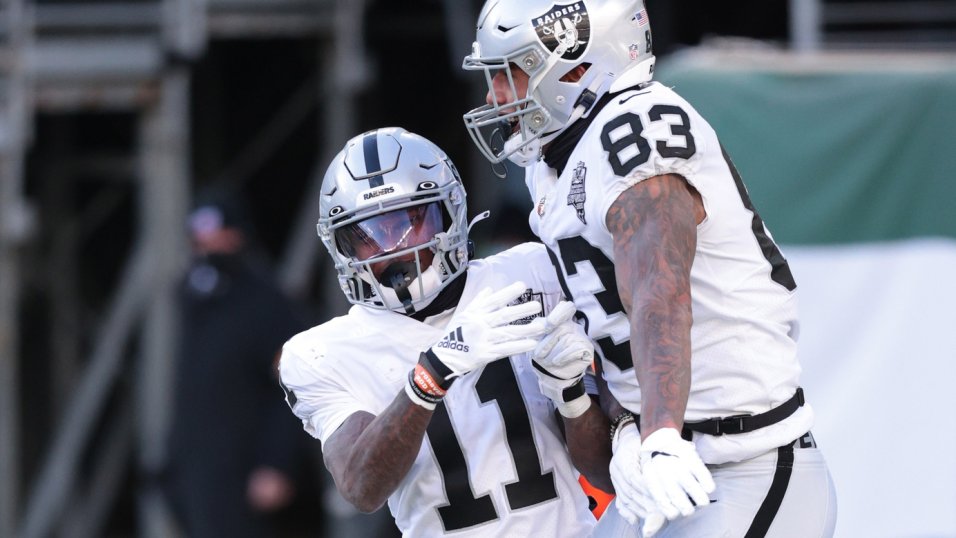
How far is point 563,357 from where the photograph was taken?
9.05ft

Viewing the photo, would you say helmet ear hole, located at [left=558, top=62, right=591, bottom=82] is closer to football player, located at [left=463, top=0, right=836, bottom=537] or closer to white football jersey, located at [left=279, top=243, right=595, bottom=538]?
football player, located at [left=463, top=0, right=836, bottom=537]

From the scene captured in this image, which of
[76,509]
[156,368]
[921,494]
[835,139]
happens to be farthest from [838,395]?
[76,509]

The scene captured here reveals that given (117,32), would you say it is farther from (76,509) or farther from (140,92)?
(76,509)

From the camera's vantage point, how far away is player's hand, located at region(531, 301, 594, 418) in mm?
2740

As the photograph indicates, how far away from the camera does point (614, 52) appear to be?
113 inches

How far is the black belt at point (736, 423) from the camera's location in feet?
8.91

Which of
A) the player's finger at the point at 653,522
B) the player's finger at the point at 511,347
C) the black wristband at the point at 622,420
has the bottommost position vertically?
the player's finger at the point at 653,522

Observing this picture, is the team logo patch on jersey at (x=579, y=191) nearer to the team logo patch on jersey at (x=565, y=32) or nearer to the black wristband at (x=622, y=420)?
the team logo patch on jersey at (x=565, y=32)

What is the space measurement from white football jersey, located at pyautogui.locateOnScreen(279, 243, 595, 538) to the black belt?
1.33ft

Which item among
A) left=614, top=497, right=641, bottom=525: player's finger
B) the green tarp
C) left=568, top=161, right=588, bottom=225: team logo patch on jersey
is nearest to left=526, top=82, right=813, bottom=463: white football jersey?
left=568, top=161, right=588, bottom=225: team logo patch on jersey

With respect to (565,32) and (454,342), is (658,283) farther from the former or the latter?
(565,32)

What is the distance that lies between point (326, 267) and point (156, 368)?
1.46 metres

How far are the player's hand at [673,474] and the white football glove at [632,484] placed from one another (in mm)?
39

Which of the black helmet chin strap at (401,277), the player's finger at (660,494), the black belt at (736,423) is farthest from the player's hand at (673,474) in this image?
the black helmet chin strap at (401,277)
